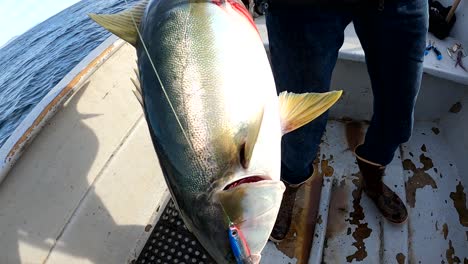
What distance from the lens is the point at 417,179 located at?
89.7 inches

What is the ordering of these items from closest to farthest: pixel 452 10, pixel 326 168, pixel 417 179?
pixel 417 179, pixel 326 168, pixel 452 10

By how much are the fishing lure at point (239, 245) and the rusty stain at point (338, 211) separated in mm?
1291

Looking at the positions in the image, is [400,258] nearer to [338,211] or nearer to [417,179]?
[338,211]

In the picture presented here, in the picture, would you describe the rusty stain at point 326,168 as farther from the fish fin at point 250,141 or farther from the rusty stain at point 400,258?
the fish fin at point 250,141

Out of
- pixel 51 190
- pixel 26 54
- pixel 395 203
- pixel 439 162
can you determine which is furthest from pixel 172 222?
pixel 26 54

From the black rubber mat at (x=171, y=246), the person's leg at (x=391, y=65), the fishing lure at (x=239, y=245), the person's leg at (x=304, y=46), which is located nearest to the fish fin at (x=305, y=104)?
the fishing lure at (x=239, y=245)

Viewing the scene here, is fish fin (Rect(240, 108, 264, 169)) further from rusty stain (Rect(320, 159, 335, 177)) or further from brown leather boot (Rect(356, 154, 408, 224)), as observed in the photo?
rusty stain (Rect(320, 159, 335, 177))

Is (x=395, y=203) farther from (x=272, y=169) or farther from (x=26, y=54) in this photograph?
(x=26, y=54)

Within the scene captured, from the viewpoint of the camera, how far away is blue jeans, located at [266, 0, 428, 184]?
1338 mm

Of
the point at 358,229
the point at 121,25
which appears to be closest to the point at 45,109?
the point at 121,25

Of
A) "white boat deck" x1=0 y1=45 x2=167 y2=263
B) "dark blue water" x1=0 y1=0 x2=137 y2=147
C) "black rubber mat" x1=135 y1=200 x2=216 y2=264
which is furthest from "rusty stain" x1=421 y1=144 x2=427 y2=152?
"dark blue water" x1=0 y1=0 x2=137 y2=147

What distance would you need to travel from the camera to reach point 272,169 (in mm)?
962

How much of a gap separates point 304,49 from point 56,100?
4.53 feet

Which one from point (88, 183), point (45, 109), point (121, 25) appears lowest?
point (88, 183)
